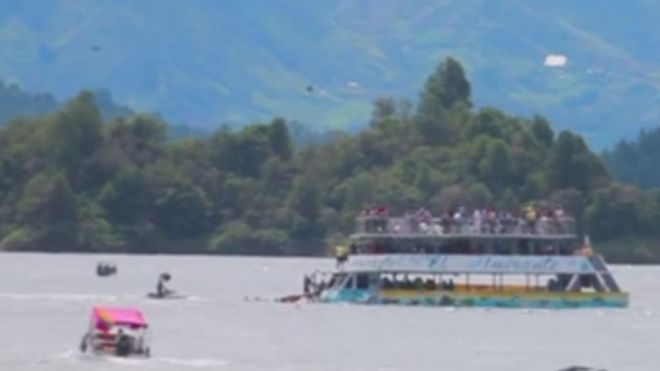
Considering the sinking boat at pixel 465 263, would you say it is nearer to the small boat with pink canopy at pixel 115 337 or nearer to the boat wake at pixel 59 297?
the boat wake at pixel 59 297

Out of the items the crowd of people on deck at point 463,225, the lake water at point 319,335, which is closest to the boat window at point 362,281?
the lake water at point 319,335

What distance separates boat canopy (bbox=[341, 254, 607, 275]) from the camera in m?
119

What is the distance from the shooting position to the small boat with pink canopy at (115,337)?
86.8m

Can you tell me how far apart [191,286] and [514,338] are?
5156 centimetres

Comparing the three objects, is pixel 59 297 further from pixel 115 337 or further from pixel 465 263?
pixel 115 337

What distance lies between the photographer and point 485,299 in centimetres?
12212

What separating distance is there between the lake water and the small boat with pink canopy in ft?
2.24

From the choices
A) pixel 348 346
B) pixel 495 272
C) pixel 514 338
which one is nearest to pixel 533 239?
pixel 495 272

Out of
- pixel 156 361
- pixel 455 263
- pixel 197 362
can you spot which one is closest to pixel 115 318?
pixel 156 361

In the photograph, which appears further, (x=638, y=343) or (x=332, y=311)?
(x=332, y=311)

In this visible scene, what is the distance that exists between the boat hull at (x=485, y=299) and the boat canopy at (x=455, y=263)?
1260 mm

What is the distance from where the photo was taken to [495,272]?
119312mm

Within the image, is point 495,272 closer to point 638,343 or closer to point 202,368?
point 638,343

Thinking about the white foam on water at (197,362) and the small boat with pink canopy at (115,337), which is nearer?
the white foam on water at (197,362)
